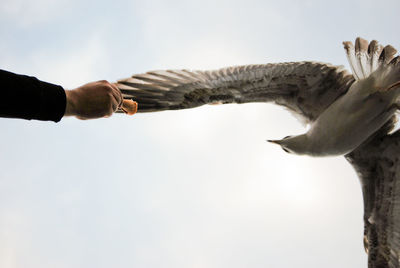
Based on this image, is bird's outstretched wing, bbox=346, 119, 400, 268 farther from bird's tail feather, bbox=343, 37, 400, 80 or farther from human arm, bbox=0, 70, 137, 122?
human arm, bbox=0, 70, 137, 122

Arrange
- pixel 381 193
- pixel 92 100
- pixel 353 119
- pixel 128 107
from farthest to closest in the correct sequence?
pixel 381 193 → pixel 353 119 → pixel 128 107 → pixel 92 100

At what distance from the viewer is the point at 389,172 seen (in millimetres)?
4438

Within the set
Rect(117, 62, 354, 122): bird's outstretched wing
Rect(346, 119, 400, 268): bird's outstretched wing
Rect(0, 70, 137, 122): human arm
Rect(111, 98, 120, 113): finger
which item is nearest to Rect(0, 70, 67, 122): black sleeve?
Rect(0, 70, 137, 122): human arm

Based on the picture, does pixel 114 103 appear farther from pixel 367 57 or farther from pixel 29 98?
pixel 367 57

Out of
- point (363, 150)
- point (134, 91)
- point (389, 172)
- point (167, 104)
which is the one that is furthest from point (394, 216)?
point (134, 91)

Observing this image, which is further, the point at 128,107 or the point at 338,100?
the point at 338,100

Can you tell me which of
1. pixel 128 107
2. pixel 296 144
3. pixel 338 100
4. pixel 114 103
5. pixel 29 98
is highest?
pixel 338 100

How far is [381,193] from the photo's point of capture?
4547mm

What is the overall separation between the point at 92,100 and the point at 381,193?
3.70 metres

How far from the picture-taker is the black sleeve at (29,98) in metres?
1.63

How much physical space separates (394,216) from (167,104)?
2.74 meters

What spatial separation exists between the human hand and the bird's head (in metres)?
2.51

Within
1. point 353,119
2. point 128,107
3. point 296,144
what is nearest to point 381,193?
point 353,119

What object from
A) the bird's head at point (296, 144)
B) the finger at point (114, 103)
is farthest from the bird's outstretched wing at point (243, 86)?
the finger at point (114, 103)
